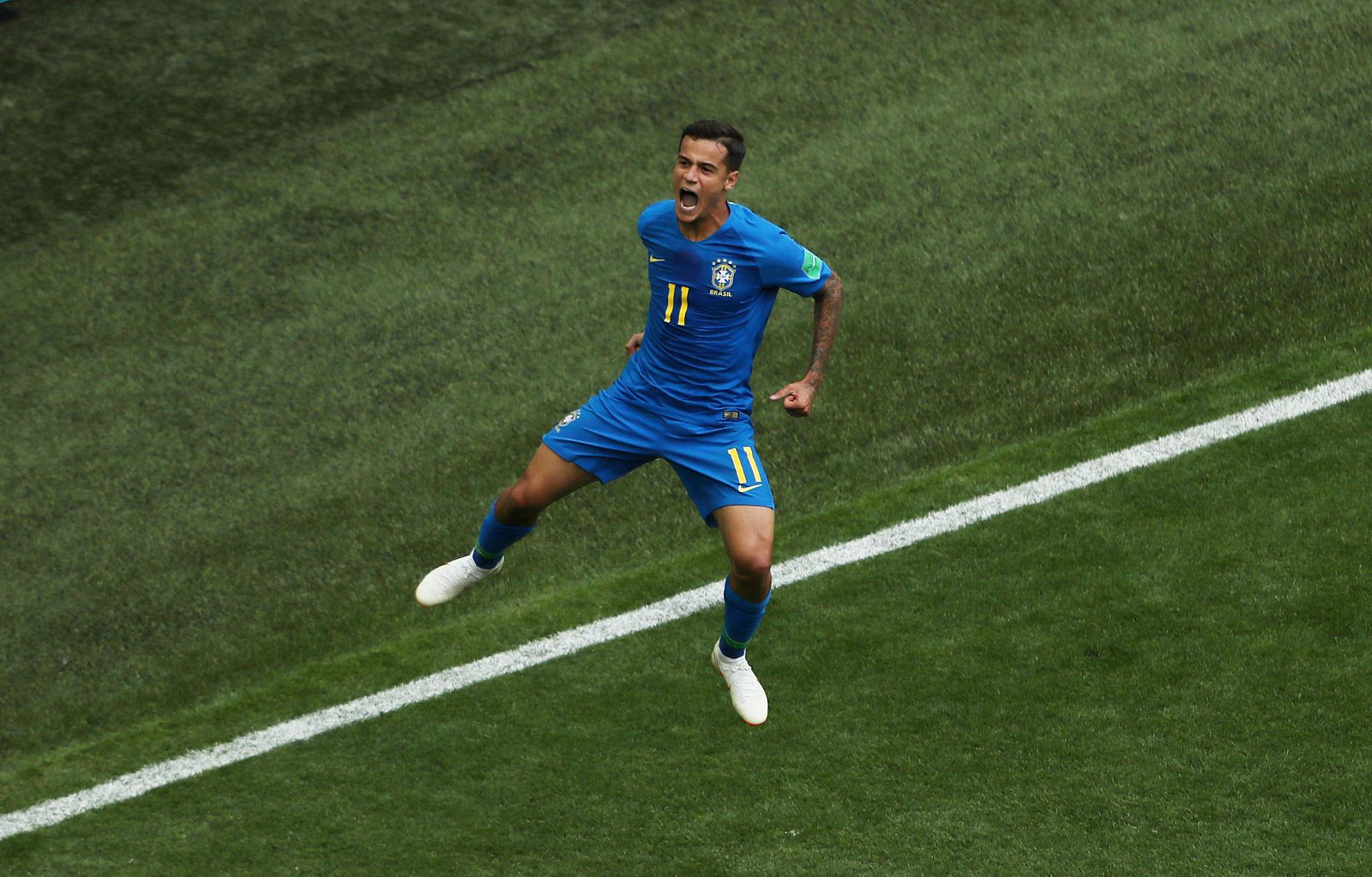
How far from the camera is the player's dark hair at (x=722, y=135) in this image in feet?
19.7

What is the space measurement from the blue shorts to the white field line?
1280 mm

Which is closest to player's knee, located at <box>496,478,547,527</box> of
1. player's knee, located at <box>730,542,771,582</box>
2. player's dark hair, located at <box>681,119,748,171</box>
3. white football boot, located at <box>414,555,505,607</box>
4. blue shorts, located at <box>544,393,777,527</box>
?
blue shorts, located at <box>544,393,777,527</box>

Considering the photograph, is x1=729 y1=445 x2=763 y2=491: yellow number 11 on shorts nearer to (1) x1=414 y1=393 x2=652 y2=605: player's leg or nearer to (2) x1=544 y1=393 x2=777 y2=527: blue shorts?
(2) x1=544 y1=393 x2=777 y2=527: blue shorts

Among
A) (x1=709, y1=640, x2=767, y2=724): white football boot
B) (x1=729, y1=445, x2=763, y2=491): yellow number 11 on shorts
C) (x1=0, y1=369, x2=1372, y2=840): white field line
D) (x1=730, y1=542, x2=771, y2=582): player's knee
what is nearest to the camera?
(x1=730, y1=542, x2=771, y2=582): player's knee

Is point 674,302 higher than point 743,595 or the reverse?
higher

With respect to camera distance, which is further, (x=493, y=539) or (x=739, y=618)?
(x=493, y=539)

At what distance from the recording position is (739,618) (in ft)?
21.5

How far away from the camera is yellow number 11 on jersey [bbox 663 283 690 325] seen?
6355mm

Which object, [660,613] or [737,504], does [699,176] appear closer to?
[737,504]

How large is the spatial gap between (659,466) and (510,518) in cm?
216

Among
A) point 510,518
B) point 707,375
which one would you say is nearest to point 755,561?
point 707,375

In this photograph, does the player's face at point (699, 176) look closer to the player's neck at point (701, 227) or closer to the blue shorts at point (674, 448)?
the player's neck at point (701, 227)

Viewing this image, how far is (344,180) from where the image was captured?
11.1 m

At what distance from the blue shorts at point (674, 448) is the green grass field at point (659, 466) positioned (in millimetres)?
1205
